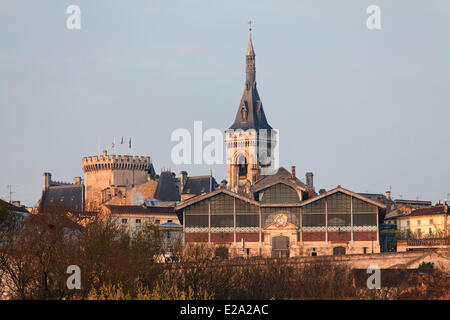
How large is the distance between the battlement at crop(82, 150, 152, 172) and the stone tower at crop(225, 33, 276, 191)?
580 inches

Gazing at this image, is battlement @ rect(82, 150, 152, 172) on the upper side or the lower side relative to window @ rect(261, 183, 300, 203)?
upper

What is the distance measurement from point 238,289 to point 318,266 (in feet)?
28.6

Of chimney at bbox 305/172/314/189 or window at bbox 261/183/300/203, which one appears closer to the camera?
window at bbox 261/183/300/203

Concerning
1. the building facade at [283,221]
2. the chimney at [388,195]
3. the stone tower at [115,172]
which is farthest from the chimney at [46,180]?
the building facade at [283,221]

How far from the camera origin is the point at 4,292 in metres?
64.0

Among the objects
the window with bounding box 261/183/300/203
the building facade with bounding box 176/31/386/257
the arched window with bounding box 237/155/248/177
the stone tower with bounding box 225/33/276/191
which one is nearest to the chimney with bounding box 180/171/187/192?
the stone tower with bounding box 225/33/276/191

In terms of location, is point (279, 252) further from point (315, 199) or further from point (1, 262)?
point (1, 262)

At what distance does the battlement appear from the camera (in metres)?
168

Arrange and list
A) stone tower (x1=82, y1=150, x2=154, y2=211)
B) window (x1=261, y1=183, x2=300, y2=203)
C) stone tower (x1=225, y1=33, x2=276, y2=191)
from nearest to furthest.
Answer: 1. window (x1=261, y1=183, x2=300, y2=203)
2. stone tower (x1=82, y1=150, x2=154, y2=211)
3. stone tower (x1=225, y1=33, x2=276, y2=191)

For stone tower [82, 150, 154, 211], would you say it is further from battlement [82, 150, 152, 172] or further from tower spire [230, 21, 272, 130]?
tower spire [230, 21, 272, 130]

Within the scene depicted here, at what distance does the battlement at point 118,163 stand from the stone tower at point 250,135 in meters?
14.7

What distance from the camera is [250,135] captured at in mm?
177375

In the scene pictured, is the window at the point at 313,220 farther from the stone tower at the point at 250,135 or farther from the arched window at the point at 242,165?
the stone tower at the point at 250,135
